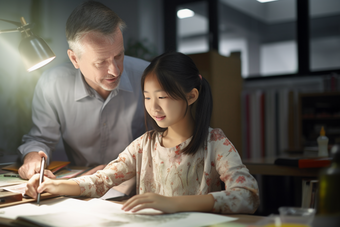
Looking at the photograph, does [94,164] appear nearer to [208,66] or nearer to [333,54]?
[208,66]

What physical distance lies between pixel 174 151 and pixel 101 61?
39 cm

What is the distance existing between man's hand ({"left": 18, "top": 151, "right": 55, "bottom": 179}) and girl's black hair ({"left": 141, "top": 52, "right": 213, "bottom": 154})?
458 millimetres

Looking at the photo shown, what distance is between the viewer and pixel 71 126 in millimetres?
1183

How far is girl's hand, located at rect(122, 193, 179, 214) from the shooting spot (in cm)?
68

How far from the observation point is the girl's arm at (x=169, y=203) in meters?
0.68

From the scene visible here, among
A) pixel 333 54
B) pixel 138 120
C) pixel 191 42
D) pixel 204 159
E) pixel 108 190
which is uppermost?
pixel 191 42

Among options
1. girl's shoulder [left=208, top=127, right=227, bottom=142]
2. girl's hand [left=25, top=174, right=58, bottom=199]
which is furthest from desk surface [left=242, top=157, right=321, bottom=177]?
girl's hand [left=25, top=174, right=58, bottom=199]

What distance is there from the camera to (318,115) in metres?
2.99

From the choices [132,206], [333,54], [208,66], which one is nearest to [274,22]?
[333,54]

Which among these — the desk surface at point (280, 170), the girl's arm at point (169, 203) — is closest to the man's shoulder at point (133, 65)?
the girl's arm at point (169, 203)

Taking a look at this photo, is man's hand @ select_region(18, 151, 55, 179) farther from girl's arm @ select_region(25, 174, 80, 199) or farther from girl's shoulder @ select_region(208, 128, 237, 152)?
girl's shoulder @ select_region(208, 128, 237, 152)

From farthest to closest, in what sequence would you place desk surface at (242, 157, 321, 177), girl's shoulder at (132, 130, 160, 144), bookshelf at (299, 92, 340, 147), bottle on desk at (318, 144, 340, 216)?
bookshelf at (299, 92, 340, 147), desk surface at (242, 157, 321, 177), girl's shoulder at (132, 130, 160, 144), bottle on desk at (318, 144, 340, 216)

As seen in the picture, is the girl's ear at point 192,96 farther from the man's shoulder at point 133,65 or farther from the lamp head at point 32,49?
the lamp head at point 32,49

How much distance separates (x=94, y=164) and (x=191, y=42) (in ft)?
9.75
